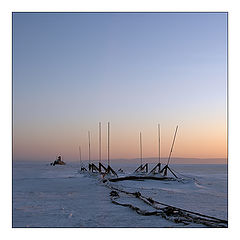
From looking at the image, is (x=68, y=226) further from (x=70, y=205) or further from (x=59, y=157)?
(x=59, y=157)

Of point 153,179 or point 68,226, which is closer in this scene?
point 68,226

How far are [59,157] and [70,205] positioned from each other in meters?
81.4
